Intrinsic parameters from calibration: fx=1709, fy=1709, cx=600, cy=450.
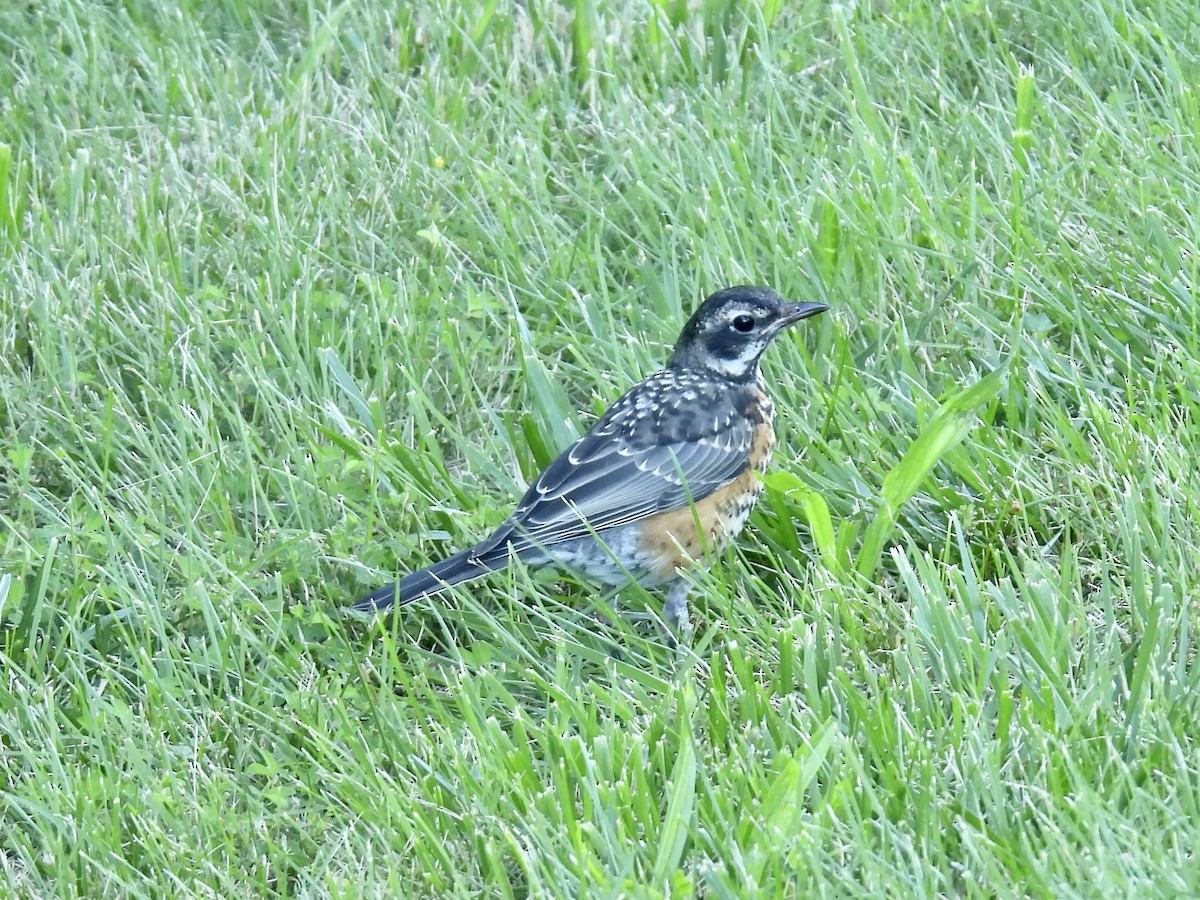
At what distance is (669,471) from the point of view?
18.1 feet

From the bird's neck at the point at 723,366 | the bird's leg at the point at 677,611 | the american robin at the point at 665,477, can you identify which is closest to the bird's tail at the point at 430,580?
the american robin at the point at 665,477

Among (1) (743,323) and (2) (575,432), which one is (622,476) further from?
(1) (743,323)

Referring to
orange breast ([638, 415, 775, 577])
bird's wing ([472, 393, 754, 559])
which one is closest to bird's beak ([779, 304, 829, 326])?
bird's wing ([472, 393, 754, 559])

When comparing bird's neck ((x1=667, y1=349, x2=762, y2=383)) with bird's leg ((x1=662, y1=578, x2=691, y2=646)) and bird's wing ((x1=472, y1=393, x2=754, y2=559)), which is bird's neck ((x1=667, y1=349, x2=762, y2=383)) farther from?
bird's leg ((x1=662, y1=578, x2=691, y2=646))

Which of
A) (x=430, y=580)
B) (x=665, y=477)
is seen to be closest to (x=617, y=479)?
(x=665, y=477)

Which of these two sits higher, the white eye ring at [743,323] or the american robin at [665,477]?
the white eye ring at [743,323]

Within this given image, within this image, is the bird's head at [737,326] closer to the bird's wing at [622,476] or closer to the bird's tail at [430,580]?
the bird's wing at [622,476]

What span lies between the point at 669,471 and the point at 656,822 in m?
1.74

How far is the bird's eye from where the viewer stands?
226 inches

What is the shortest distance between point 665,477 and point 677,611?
56 centimetres

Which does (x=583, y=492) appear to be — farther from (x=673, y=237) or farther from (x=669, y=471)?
(x=673, y=237)

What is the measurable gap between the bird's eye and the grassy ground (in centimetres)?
34

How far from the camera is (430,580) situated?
16.5 ft

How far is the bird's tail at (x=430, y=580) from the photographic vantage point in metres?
5.00
